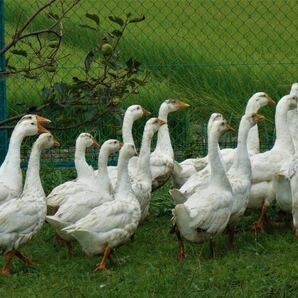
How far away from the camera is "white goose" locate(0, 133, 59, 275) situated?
746 centimetres

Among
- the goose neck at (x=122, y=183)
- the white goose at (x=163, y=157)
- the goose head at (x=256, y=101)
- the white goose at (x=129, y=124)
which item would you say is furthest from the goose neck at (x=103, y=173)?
the goose head at (x=256, y=101)

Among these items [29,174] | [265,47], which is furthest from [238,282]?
[265,47]

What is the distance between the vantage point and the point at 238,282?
22.5 ft

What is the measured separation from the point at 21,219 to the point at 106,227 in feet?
2.03

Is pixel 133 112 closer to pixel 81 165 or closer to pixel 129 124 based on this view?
pixel 129 124

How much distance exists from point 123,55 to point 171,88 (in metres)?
1.10

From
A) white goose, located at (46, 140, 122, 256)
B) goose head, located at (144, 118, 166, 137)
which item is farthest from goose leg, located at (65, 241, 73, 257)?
goose head, located at (144, 118, 166, 137)

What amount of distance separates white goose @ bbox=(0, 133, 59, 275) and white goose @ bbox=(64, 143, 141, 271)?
0.28 metres

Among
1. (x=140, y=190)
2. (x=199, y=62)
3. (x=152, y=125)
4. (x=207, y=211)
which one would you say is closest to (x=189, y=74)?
(x=199, y=62)

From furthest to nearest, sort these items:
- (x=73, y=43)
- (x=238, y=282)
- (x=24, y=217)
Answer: (x=73, y=43) < (x=24, y=217) < (x=238, y=282)

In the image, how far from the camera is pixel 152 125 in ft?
29.7

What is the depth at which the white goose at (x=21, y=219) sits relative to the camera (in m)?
7.46

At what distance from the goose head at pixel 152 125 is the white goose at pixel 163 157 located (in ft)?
1.55

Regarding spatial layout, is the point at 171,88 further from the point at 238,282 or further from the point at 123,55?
the point at 238,282
